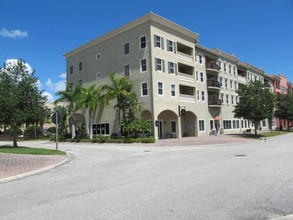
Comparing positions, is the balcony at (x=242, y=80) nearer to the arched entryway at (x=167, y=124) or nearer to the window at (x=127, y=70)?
the arched entryway at (x=167, y=124)

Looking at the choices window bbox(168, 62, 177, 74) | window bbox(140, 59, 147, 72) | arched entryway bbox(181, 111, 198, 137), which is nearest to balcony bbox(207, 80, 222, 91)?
arched entryway bbox(181, 111, 198, 137)

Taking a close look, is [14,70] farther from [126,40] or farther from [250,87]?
[250,87]

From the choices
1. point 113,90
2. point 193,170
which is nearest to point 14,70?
point 113,90

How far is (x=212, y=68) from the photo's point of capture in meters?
48.3

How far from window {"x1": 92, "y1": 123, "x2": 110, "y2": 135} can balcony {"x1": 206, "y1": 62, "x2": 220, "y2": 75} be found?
18861 millimetres

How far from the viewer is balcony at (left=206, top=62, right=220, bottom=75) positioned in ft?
157

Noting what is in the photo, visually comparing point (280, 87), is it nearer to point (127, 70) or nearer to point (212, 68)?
point (212, 68)

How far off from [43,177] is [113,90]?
2413 centimetres

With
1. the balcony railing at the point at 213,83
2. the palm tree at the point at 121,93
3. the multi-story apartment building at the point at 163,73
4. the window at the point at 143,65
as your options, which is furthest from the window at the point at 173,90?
the balcony railing at the point at 213,83

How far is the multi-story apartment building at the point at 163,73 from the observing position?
35625mm

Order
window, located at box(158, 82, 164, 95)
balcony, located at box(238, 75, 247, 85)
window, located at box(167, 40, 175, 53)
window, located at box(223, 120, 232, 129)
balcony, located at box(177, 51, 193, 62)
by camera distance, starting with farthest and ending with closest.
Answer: balcony, located at box(238, 75, 247, 85) < window, located at box(223, 120, 232, 129) < balcony, located at box(177, 51, 193, 62) < window, located at box(167, 40, 175, 53) < window, located at box(158, 82, 164, 95)

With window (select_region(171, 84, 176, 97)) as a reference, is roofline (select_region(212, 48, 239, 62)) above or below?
above

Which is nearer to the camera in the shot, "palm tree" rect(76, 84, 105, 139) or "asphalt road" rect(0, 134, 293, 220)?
"asphalt road" rect(0, 134, 293, 220)

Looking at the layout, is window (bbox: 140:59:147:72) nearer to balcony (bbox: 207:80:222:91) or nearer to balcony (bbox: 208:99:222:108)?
balcony (bbox: 208:99:222:108)
